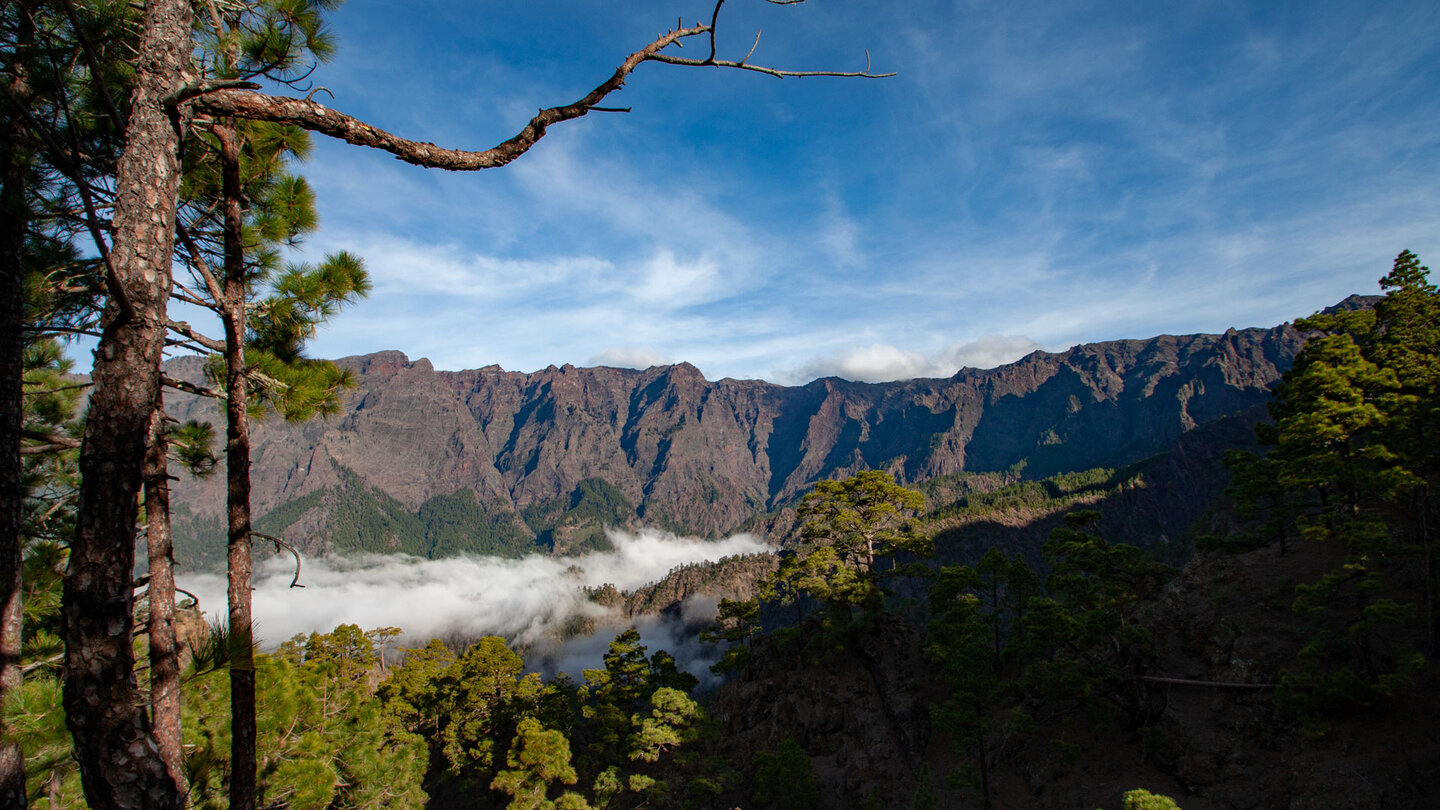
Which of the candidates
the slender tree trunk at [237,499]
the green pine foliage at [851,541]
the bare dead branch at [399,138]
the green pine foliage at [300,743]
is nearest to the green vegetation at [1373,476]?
the green pine foliage at [851,541]

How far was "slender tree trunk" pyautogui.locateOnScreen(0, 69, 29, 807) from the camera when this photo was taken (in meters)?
3.62

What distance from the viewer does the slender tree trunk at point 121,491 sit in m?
3.16

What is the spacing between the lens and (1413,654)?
14.8 meters

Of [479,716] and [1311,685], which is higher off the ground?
[1311,685]

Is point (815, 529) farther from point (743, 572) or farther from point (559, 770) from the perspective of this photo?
point (743, 572)

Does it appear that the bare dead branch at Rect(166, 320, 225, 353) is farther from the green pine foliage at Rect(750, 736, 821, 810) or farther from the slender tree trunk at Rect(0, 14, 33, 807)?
the green pine foliage at Rect(750, 736, 821, 810)

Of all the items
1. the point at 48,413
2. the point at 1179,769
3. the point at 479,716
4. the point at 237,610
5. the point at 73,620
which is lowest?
the point at 479,716

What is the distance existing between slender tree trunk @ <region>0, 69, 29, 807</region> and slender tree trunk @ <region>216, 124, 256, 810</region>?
1.13 metres

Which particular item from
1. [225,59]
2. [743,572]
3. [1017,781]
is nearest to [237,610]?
[225,59]

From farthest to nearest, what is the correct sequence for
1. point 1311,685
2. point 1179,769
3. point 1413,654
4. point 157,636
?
1. point 1179,769
2. point 1311,685
3. point 1413,654
4. point 157,636

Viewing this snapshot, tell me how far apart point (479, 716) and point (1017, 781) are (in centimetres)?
3085

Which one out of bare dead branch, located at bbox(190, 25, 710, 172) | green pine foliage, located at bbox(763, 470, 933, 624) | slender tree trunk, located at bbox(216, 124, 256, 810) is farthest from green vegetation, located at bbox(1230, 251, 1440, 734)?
slender tree trunk, located at bbox(216, 124, 256, 810)

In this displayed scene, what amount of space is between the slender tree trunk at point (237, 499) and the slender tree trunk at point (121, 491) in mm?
1112

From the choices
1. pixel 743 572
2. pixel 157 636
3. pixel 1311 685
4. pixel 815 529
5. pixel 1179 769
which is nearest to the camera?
pixel 157 636
